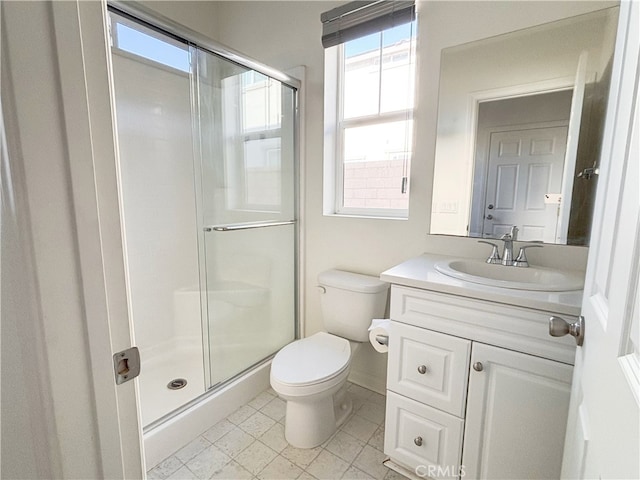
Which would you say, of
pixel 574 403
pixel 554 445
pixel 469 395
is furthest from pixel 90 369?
pixel 554 445

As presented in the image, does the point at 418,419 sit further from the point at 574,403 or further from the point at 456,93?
the point at 456,93

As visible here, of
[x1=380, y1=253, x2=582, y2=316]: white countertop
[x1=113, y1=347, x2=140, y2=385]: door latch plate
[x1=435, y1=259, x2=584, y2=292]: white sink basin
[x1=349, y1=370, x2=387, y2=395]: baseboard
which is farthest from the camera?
[x1=349, y1=370, x2=387, y2=395]: baseboard

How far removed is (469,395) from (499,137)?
1132mm

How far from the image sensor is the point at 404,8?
5.03 feet

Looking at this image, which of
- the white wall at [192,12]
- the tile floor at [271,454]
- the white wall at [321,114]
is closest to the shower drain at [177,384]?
the tile floor at [271,454]

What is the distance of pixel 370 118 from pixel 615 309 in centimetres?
163

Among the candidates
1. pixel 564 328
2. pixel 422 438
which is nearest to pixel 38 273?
pixel 564 328

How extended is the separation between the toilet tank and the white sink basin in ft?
1.40

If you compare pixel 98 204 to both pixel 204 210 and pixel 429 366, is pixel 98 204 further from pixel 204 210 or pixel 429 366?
pixel 204 210

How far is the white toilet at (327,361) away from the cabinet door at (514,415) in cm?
60

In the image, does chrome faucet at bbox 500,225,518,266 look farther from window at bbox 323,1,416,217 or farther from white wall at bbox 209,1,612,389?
window at bbox 323,1,416,217

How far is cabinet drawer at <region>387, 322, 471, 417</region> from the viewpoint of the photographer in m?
1.11

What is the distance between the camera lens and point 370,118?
184 cm

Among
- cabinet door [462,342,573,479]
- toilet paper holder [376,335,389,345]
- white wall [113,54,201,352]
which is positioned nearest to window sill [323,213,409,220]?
toilet paper holder [376,335,389,345]
